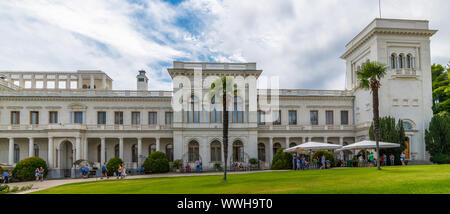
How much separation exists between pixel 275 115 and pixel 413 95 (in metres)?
16.8

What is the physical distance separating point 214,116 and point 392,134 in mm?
19899

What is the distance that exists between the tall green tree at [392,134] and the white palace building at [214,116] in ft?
9.38

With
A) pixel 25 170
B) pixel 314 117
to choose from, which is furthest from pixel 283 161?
pixel 25 170

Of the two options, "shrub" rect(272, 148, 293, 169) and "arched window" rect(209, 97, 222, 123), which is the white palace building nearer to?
"arched window" rect(209, 97, 222, 123)

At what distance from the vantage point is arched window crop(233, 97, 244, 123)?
4803cm

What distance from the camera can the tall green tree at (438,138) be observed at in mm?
42922

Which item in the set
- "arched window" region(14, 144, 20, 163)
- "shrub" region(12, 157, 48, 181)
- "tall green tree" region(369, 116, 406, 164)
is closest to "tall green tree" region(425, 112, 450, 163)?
"tall green tree" region(369, 116, 406, 164)

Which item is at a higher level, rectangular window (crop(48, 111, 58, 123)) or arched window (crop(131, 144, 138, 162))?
rectangular window (crop(48, 111, 58, 123))

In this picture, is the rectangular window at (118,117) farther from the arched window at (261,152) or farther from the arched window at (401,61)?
the arched window at (401,61)

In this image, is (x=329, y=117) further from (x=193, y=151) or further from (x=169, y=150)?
(x=169, y=150)

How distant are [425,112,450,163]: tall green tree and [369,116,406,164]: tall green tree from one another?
12.7 feet
